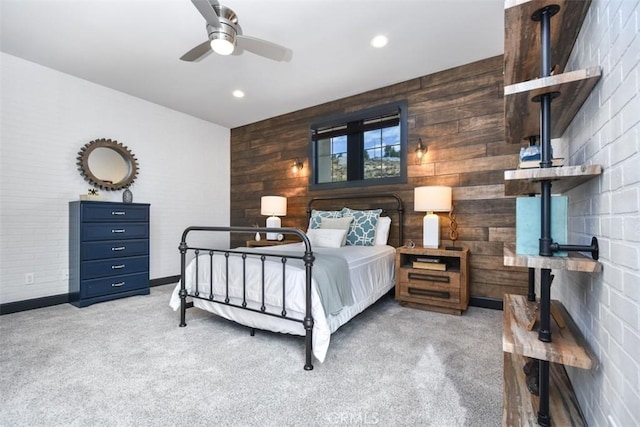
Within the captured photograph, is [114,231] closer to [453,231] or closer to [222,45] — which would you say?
[222,45]

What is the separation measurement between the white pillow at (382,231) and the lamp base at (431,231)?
18.8 inches

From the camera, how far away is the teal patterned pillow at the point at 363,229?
11.4 ft

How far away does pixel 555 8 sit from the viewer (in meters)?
0.95

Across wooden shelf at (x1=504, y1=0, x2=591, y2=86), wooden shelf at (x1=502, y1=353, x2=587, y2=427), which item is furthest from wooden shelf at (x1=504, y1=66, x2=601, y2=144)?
wooden shelf at (x1=502, y1=353, x2=587, y2=427)

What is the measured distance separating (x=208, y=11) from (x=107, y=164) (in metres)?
2.93

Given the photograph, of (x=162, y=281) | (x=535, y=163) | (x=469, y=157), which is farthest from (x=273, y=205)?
(x=535, y=163)

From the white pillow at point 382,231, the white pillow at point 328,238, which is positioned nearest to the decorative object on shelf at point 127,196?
the white pillow at point 328,238

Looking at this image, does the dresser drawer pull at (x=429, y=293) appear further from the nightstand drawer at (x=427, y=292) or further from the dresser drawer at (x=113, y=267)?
the dresser drawer at (x=113, y=267)

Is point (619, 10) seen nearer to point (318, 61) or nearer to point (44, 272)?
point (318, 61)

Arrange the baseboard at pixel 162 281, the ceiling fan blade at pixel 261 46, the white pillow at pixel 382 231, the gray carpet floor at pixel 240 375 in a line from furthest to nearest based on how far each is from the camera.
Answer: the baseboard at pixel 162 281 → the white pillow at pixel 382 231 → the ceiling fan blade at pixel 261 46 → the gray carpet floor at pixel 240 375

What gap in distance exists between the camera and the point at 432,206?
3121mm

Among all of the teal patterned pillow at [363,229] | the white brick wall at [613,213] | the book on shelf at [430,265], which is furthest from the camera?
the teal patterned pillow at [363,229]

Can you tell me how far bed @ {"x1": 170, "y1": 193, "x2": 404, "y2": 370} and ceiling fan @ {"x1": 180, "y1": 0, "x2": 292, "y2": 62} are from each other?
1.44m

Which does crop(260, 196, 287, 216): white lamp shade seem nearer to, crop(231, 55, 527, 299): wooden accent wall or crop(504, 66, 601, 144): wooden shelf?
crop(231, 55, 527, 299): wooden accent wall
